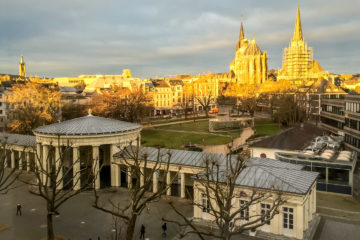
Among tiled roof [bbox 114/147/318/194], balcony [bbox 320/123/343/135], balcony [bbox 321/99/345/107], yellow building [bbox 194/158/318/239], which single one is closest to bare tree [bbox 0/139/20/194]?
tiled roof [bbox 114/147/318/194]

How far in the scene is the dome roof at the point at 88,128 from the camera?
33938 mm

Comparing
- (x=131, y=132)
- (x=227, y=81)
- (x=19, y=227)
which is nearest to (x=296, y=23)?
(x=227, y=81)

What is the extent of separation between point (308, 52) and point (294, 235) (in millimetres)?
161545

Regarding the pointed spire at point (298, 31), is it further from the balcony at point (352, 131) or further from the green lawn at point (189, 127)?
the balcony at point (352, 131)

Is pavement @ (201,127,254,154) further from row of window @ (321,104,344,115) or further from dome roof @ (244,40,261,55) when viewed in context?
dome roof @ (244,40,261,55)

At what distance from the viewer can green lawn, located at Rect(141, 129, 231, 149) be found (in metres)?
57.8

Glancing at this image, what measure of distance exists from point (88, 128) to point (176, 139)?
28.4 metres

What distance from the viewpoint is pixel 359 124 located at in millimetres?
48062

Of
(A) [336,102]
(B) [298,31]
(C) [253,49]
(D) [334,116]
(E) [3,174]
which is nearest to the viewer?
(E) [3,174]

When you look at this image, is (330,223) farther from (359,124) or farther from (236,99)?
(236,99)

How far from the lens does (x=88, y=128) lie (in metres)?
34.8

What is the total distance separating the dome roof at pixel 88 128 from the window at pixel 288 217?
62.7ft

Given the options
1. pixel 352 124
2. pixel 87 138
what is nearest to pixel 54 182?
pixel 87 138

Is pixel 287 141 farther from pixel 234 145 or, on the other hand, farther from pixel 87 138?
pixel 87 138
